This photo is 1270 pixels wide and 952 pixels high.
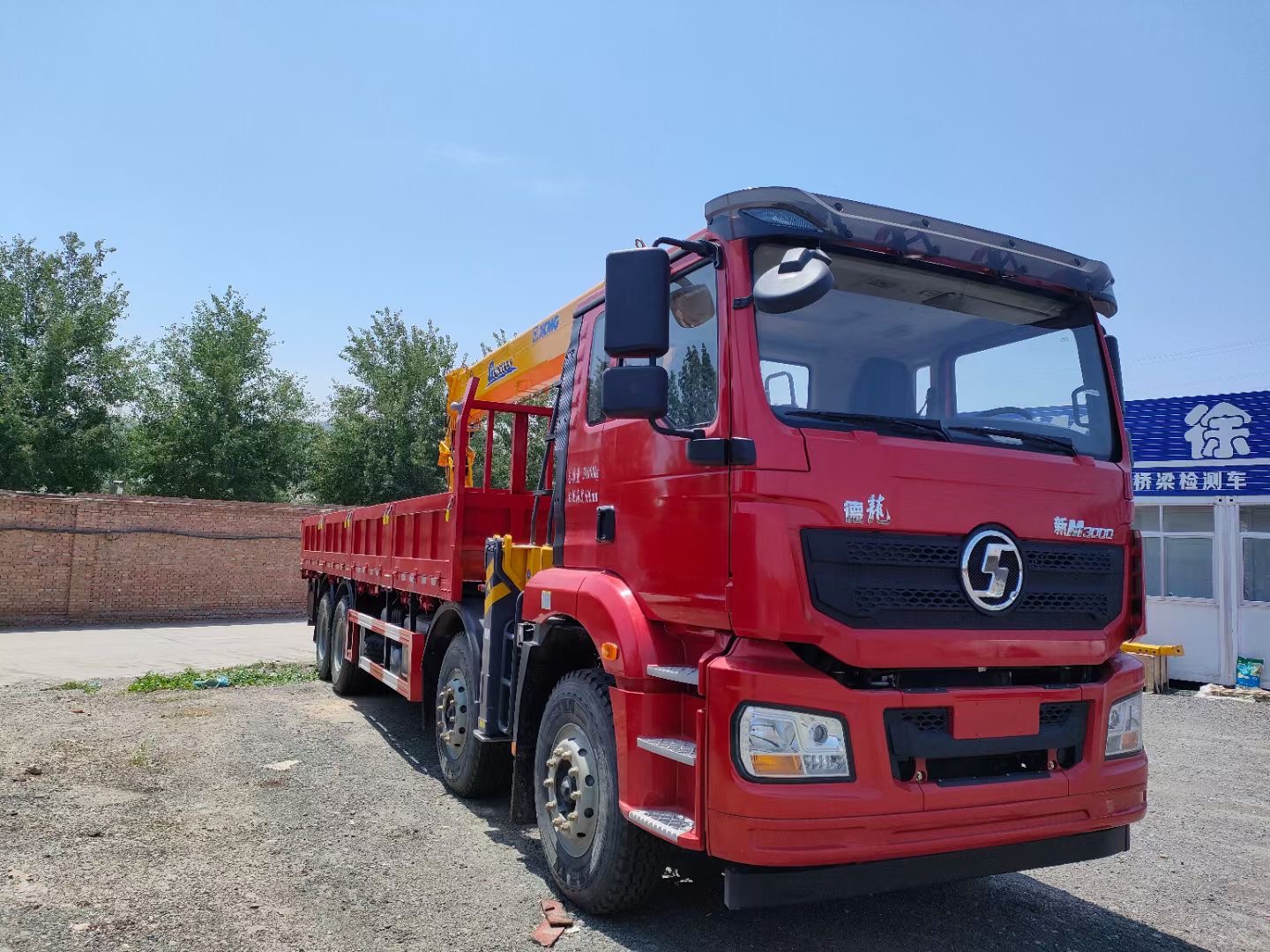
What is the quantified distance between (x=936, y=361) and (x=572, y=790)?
234cm

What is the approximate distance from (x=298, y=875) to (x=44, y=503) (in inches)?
668

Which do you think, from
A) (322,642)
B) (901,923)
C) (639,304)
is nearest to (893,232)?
(639,304)

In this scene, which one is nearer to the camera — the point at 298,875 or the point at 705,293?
the point at 705,293

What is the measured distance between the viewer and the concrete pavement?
12.3 metres

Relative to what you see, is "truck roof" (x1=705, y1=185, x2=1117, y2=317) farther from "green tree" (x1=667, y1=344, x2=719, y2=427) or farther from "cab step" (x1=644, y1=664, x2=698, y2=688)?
"cab step" (x1=644, y1=664, x2=698, y2=688)

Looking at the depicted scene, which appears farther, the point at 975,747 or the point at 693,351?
the point at 693,351

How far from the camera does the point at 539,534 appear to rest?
16.1 ft

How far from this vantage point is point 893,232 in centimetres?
352

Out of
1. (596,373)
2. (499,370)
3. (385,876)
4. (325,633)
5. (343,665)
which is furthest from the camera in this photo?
(325,633)

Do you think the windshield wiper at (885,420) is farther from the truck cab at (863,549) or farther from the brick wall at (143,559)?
the brick wall at (143,559)

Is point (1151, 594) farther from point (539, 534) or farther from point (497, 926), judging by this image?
point (497, 926)

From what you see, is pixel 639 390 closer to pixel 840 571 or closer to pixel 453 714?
pixel 840 571

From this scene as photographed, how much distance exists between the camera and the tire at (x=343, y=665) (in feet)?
30.5

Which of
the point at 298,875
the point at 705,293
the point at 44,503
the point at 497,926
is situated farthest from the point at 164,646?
the point at 705,293
